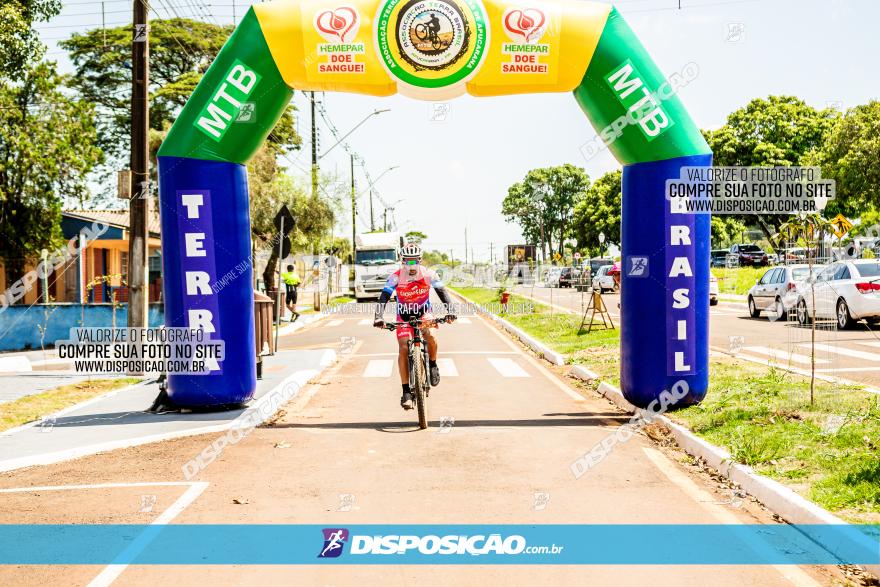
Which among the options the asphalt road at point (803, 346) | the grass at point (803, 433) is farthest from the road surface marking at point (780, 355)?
the grass at point (803, 433)

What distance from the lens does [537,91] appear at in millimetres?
11078

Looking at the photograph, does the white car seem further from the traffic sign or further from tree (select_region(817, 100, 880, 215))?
tree (select_region(817, 100, 880, 215))

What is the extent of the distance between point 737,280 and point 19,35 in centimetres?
3617

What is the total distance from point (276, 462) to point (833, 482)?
4874 millimetres

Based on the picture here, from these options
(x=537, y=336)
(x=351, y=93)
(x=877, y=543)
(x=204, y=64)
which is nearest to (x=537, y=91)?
(x=351, y=93)

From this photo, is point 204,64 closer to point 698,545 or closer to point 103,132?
point 103,132

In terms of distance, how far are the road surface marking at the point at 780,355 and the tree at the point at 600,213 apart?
2518 inches

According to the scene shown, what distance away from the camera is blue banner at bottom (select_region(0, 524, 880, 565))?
538cm

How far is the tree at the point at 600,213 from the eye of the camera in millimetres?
84062

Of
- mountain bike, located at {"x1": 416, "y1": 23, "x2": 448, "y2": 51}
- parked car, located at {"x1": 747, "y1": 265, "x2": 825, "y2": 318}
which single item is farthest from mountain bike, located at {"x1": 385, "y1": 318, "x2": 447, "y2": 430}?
parked car, located at {"x1": 747, "y1": 265, "x2": 825, "y2": 318}

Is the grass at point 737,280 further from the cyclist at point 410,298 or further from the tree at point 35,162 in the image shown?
the cyclist at point 410,298

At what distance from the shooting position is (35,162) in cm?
2431

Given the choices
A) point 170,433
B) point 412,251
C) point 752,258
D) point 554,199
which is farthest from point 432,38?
point 554,199

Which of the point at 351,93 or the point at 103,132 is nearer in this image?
the point at 351,93
